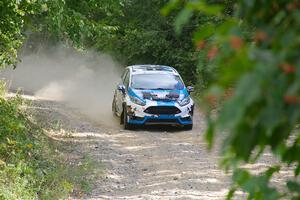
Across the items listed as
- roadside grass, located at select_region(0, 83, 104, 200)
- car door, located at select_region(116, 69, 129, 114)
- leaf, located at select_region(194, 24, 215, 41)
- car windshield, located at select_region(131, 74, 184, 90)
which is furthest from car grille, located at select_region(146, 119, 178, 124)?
leaf, located at select_region(194, 24, 215, 41)

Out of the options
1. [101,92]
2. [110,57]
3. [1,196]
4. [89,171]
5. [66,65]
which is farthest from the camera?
[66,65]

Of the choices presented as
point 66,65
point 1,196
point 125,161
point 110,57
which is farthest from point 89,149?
point 66,65

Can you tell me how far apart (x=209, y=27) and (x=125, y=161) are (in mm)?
9681

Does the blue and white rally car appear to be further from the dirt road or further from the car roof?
the dirt road

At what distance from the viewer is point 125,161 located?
11359mm

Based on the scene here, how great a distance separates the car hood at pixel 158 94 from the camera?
14.6 meters

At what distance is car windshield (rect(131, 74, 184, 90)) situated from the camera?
49.4 feet

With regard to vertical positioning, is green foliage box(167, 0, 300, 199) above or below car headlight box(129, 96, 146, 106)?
above

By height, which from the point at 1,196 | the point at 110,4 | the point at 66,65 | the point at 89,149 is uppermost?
the point at 110,4

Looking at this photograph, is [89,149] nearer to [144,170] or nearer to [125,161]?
[125,161]

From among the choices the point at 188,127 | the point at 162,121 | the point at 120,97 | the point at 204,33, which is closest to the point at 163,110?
the point at 162,121

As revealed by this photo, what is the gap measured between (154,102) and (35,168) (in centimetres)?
609

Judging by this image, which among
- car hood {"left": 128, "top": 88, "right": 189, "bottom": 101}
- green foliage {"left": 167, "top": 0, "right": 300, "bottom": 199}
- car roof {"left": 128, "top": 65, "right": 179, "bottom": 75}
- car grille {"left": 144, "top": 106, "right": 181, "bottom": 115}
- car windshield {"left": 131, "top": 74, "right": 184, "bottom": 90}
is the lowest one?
car grille {"left": 144, "top": 106, "right": 181, "bottom": 115}

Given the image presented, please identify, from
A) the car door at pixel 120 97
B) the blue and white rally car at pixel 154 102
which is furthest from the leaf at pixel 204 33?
the car door at pixel 120 97
